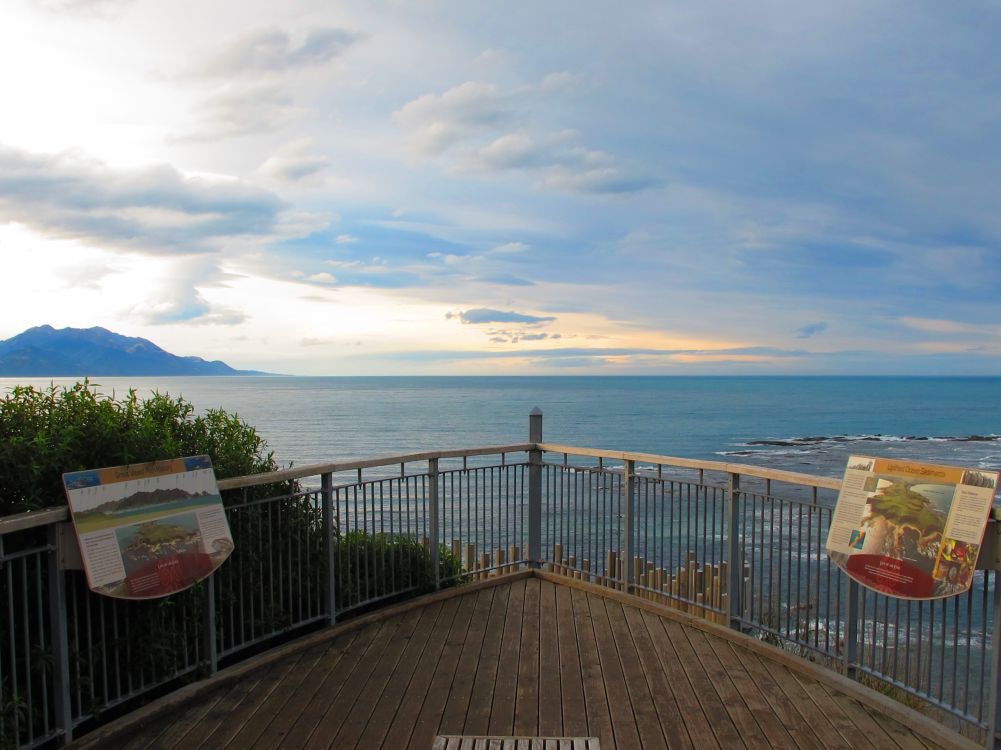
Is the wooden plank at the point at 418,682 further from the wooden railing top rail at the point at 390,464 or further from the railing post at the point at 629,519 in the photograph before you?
the railing post at the point at 629,519

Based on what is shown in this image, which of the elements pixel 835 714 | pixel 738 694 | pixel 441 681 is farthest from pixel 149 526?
pixel 835 714

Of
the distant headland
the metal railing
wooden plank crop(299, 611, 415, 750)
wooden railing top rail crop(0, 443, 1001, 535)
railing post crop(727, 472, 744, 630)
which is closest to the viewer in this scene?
wooden railing top rail crop(0, 443, 1001, 535)

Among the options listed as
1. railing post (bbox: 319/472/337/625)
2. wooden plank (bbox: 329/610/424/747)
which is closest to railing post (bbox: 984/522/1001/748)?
wooden plank (bbox: 329/610/424/747)

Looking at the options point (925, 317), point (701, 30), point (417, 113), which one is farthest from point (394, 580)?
point (925, 317)

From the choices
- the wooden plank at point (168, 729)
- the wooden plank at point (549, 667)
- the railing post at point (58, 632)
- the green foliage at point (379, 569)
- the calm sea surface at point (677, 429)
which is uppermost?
the railing post at point (58, 632)

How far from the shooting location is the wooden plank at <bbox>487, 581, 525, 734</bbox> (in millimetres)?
3467

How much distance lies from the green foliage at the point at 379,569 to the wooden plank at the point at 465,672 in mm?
549

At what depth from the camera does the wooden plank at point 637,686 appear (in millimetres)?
3328

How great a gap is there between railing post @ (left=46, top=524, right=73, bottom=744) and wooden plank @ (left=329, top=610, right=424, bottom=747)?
1263 millimetres

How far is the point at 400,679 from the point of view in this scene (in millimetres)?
4004

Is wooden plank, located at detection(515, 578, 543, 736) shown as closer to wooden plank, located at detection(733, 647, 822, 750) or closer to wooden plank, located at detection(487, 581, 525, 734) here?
wooden plank, located at detection(487, 581, 525, 734)

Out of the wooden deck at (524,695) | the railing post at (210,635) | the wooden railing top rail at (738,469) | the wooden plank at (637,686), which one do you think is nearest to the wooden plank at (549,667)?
the wooden deck at (524,695)

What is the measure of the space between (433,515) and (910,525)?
338 centimetres

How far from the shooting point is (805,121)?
2341 cm
